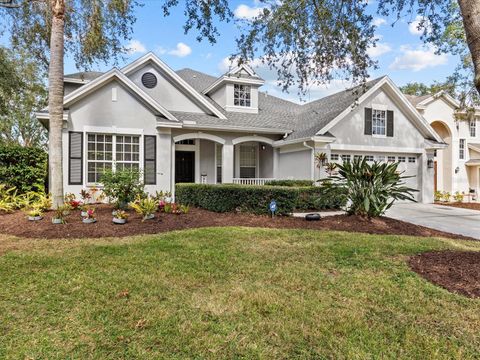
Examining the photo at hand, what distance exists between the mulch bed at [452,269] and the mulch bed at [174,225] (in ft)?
9.24

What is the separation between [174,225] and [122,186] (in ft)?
7.08

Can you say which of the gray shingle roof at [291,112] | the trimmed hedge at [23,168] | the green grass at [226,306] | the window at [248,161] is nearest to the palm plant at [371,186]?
the green grass at [226,306]

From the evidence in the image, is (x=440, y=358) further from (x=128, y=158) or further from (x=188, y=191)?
(x=128, y=158)

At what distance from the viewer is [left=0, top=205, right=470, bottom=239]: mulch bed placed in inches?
307

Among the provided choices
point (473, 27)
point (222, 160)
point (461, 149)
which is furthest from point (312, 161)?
point (461, 149)

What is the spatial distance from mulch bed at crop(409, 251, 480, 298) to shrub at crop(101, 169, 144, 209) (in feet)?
24.1

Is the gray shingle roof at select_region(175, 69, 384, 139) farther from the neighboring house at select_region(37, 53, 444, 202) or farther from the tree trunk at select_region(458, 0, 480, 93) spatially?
the tree trunk at select_region(458, 0, 480, 93)

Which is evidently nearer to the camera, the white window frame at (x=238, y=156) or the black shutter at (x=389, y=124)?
the black shutter at (x=389, y=124)

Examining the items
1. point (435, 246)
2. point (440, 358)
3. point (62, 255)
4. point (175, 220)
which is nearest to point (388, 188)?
point (435, 246)

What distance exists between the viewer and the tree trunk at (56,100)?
9.82 m

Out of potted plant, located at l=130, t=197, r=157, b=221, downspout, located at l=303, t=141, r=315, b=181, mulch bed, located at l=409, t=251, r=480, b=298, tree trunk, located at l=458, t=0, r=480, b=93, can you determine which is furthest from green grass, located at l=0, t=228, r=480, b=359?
downspout, located at l=303, t=141, r=315, b=181

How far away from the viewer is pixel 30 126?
3472 cm

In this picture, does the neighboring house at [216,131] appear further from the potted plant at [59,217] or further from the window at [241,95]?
the potted plant at [59,217]

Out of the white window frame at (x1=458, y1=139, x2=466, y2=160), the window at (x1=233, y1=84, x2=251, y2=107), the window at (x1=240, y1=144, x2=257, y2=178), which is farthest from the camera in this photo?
the white window frame at (x1=458, y1=139, x2=466, y2=160)
